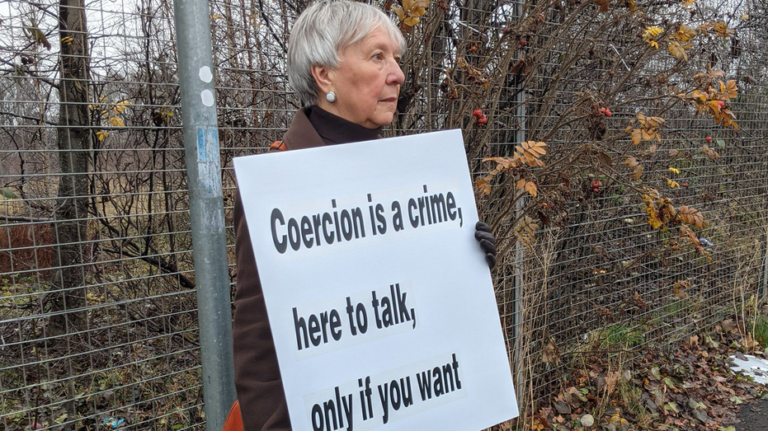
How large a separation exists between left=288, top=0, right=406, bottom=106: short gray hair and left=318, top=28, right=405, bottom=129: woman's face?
2 cm

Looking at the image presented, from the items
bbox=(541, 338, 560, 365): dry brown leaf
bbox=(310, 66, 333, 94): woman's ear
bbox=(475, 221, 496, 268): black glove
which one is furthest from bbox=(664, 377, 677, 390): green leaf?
bbox=(310, 66, 333, 94): woman's ear

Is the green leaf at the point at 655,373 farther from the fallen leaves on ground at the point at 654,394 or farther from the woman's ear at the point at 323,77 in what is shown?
the woman's ear at the point at 323,77

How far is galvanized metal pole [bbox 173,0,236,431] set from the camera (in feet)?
5.37

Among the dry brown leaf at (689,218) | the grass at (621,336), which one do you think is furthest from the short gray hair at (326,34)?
the grass at (621,336)

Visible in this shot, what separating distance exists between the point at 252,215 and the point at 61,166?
63.8 inches

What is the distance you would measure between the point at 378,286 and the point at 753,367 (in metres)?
4.71

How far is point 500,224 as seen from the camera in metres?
3.24

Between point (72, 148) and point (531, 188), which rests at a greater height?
point (72, 148)


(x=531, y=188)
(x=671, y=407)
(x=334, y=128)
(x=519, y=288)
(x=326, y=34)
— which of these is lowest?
(x=671, y=407)

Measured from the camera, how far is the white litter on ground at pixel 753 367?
4453 millimetres

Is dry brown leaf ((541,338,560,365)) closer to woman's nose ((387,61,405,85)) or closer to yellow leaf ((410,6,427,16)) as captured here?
yellow leaf ((410,6,427,16))

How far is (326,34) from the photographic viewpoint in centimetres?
150

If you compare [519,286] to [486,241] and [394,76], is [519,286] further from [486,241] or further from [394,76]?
[394,76]

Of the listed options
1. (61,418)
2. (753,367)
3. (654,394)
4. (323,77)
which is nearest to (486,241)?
(323,77)
